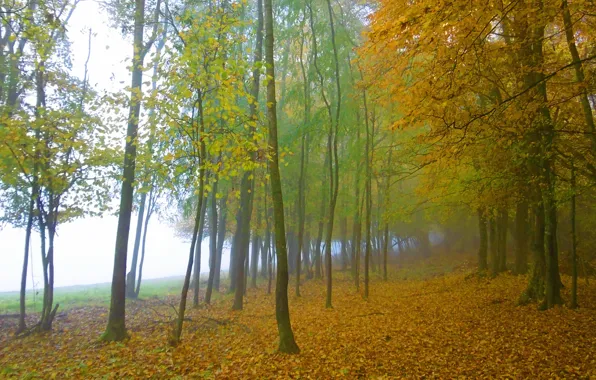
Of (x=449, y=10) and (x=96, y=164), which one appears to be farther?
(x=96, y=164)

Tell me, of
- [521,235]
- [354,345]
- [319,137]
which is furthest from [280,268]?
[521,235]

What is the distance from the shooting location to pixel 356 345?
24.8 ft

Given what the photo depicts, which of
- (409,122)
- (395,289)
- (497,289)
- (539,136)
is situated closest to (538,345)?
(539,136)

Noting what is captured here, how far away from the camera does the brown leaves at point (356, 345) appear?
20.0 feet

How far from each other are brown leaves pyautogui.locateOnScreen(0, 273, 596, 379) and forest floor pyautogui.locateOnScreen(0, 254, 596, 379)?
0.02 meters

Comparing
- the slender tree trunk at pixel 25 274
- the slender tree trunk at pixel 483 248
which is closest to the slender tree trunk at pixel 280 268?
the slender tree trunk at pixel 25 274

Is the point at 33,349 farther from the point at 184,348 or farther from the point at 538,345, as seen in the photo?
the point at 538,345

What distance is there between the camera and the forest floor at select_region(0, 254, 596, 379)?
6.11m

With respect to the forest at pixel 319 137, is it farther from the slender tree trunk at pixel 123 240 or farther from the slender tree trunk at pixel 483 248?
the slender tree trunk at pixel 483 248

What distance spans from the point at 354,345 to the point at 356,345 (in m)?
0.04

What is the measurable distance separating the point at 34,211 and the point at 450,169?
1357 centimetres

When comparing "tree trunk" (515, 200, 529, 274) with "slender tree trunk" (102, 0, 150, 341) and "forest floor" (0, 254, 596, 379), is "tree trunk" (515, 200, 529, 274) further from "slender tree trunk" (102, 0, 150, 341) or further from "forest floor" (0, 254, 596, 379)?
"slender tree trunk" (102, 0, 150, 341)

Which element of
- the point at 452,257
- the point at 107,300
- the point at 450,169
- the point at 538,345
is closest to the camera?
the point at 538,345

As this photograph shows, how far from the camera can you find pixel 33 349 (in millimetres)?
8734
